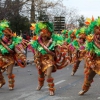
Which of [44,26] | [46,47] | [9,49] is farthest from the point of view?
[9,49]

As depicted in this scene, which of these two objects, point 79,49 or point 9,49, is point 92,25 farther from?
point 79,49

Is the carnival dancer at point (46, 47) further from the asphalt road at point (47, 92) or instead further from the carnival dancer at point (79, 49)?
the carnival dancer at point (79, 49)

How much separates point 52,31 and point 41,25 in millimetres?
333

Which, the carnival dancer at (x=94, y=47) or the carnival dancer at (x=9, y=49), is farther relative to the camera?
the carnival dancer at (x=9, y=49)

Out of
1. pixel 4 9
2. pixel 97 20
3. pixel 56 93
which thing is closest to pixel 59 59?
pixel 56 93

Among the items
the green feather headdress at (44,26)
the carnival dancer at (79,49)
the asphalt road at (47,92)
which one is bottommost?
the asphalt road at (47,92)

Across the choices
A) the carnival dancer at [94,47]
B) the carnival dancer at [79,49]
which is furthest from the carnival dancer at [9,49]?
the carnival dancer at [79,49]

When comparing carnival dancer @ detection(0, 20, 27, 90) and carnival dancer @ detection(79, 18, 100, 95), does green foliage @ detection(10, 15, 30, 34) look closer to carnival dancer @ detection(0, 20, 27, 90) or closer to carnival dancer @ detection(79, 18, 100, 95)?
carnival dancer @ detection(0, 20, 27, 90)

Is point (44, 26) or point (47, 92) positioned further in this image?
point (47, 92)

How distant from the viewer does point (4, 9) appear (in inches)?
942

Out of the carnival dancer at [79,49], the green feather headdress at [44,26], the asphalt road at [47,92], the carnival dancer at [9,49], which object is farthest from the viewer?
the carnival dancer at [79,49]

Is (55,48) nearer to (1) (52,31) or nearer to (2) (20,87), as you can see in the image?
(1) (52,31)

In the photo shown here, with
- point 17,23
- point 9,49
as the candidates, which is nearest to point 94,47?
point 9,49

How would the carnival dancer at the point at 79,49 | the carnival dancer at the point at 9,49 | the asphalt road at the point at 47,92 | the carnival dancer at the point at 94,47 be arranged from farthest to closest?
the carnival dancer at the point at 79,49
the carnival dancer at the point at 9,49
the asphalt road at the point at 47,92
the carnival dancer at the point at 94,47
